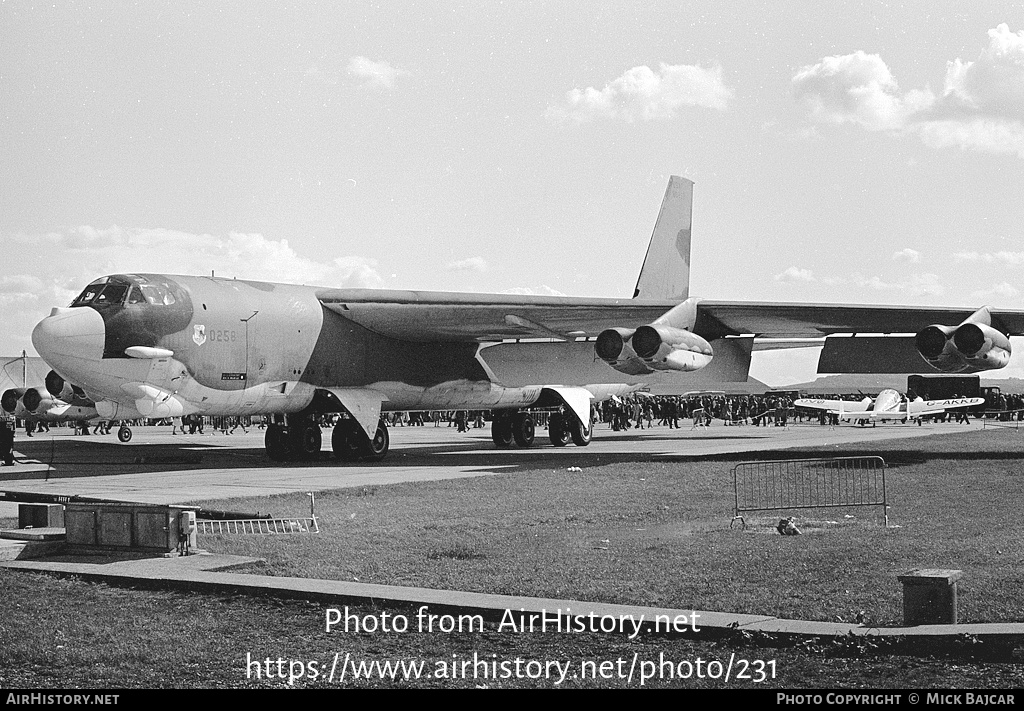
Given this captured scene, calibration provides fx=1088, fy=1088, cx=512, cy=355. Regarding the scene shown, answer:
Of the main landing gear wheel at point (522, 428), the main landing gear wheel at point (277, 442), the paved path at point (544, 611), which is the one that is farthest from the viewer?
the main landing gear wheel at point (522, 428)

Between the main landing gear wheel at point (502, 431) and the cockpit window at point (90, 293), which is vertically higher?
the cockpit window at point (90, 293)

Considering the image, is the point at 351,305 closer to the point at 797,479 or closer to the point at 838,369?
the point at 797,479

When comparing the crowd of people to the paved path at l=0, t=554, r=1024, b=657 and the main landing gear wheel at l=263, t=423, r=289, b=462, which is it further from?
the paved path at l=0, t=554, r=1024, b=657

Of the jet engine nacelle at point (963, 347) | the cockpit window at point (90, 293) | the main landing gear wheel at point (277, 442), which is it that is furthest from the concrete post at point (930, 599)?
the main landing gear wheel at point (277, 442)

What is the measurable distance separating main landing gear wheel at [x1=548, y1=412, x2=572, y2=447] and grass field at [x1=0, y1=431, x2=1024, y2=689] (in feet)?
48.9

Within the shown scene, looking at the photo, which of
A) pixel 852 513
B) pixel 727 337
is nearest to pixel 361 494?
pixel 852 513

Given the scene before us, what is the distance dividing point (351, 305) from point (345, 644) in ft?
57.5

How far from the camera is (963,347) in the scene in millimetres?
21297

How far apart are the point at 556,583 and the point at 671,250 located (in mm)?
23112

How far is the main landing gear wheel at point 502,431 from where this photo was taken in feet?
101

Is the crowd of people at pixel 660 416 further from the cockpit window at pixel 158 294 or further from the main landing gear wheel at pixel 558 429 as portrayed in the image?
the cockpit window at pixel 158 294

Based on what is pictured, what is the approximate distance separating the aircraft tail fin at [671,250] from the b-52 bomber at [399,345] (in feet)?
0.23

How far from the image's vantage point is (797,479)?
18516mm

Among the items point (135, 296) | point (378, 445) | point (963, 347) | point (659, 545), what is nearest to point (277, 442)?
point (378, 445)
